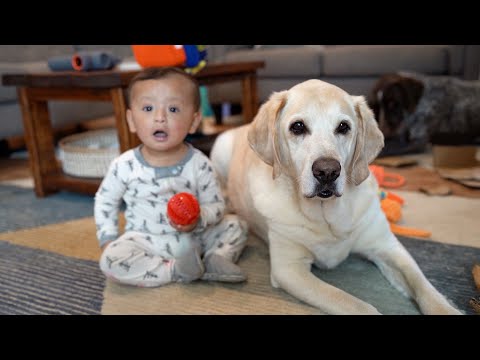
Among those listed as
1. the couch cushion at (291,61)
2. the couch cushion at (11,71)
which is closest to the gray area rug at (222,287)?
the couch cushion at (11,71)

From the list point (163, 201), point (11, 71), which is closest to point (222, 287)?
point (163, 201)

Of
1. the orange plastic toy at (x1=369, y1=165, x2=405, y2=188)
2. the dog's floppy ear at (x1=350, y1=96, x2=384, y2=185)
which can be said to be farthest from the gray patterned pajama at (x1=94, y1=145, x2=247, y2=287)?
the orange plastic toy at (x1=369, y1=165, x2=405, y2=188)

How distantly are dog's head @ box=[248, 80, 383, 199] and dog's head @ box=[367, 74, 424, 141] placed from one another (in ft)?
6.12

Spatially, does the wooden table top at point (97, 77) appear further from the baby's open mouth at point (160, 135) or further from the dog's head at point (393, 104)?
the dog's head at point (393, 104)

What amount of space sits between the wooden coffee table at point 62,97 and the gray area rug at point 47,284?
0.60m

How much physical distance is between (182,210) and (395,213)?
38.4 inches

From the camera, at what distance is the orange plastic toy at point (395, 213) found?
172 centimetres

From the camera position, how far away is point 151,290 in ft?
4.64

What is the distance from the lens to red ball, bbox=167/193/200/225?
1.36 metres

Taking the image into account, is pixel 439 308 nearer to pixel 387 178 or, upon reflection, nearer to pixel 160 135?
pixel 160 135

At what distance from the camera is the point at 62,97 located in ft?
7.14
